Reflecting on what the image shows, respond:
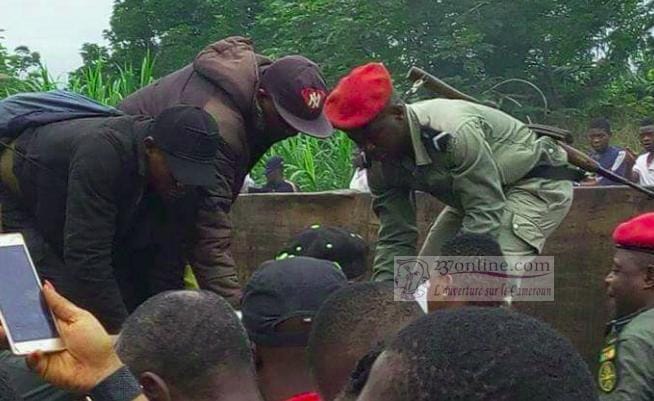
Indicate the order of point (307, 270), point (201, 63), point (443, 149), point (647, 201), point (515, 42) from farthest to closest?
point (515, 42), point (647, 201), point (201, 63), point (443, 149), point (307, 270)

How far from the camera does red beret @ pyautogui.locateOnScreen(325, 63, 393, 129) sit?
4238 millimetres

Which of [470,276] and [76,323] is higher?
[76,323]

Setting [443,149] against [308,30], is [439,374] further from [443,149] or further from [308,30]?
[308,30]

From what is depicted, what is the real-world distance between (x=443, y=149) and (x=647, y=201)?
4.09ft

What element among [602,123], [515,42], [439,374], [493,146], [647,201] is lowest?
[515,42]

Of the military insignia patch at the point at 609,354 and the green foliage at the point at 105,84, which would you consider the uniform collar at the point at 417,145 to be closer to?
the military insignia patch at the point at 609,354

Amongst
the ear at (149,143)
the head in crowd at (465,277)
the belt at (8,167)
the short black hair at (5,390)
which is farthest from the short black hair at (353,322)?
the belt at (8,167)

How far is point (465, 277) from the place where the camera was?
3.81 metres

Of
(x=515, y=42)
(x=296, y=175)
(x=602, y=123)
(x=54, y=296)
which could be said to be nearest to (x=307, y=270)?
(x=54, y=296)

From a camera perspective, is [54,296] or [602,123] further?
[602,123]

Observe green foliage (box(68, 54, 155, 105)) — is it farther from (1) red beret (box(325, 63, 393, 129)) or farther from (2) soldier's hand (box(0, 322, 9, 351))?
(2) soldier's hand (box(0, 322, 9, 351))

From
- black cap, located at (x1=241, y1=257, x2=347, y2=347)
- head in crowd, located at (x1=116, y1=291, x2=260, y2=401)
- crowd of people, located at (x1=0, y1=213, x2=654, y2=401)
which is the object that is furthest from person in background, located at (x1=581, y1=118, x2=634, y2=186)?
head in crowd, located at (x1=116, y1=291, x2=260, y2=401)

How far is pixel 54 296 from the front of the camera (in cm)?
222

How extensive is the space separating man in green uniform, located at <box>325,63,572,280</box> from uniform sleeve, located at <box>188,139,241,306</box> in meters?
0.43
